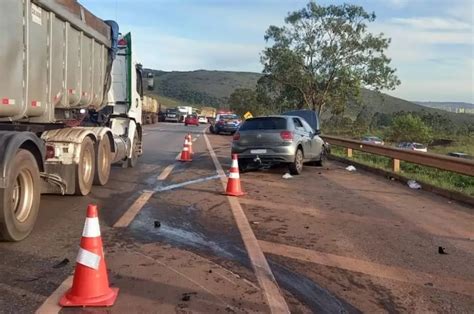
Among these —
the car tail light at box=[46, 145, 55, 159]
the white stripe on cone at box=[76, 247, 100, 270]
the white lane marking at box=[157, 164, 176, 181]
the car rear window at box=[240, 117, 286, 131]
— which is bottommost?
the white lane marking at box=[157, 164, 176, 181]

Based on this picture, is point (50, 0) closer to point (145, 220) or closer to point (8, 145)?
point (8, 145)

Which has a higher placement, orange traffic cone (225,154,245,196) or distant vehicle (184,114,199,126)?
distant vehicle (184,114,199,126)

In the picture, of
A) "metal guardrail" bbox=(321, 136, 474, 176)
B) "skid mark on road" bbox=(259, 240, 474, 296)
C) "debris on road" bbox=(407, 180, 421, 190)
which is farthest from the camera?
"debris on road" bbox=(407, 180, 421, 190)

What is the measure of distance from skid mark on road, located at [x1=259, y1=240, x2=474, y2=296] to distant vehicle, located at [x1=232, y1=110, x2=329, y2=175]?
792 centimetres

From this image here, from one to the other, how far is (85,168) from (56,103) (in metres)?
1.79

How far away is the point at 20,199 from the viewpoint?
7.01 meters

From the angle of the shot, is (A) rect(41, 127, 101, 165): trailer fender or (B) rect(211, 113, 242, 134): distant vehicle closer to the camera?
(A) rect(41, 127, 101, 165): trailer fender

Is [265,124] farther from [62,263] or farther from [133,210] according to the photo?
[62,263]

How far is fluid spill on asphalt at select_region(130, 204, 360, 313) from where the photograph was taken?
16.4 feet

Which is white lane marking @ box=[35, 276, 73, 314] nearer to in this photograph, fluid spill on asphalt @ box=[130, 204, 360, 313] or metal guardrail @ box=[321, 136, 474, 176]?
fluid spill on asphalt @ box=[130, 204, 360, 313]

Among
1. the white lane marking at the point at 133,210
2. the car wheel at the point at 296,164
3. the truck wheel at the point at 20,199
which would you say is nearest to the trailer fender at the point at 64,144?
the white lane marking at the point at 133,210

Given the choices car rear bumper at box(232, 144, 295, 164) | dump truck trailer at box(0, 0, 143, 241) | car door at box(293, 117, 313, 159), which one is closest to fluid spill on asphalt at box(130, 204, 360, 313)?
dump truck trailer at box(0, 0, 143, 241)

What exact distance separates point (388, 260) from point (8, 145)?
4.54m

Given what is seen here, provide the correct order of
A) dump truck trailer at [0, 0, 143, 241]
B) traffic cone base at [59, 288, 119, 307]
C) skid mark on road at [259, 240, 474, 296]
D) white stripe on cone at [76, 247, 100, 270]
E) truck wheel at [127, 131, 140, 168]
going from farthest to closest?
truck wheel at [127, 131, 140, 168] < dump truck trailer at [0, 0, 143, 241] < skid mark on road at [259, 240, 474, 296] < white stripe on cone at [76, 247, 100, 270] < traffic cone base at [59, 288, 119, 307]
